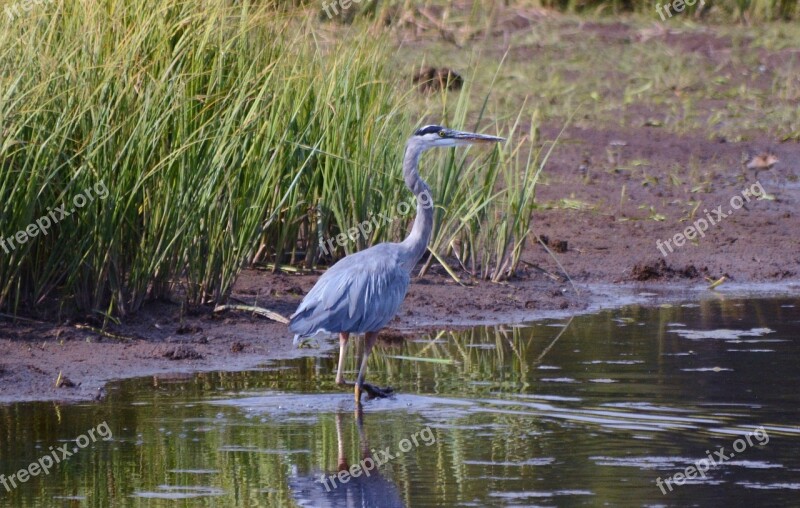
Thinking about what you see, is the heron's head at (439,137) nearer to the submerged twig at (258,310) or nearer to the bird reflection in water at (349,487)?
the submerged twig at (258,310)

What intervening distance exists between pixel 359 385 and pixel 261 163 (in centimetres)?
211

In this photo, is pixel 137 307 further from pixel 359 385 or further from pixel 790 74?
pixel 790 74

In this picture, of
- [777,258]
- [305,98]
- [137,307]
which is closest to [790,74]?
[777,258]

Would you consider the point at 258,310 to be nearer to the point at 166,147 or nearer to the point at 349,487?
the point at 166,147

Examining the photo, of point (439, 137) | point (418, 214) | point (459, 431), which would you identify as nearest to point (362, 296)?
point (418, 214)

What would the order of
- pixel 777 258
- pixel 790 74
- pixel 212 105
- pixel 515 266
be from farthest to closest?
pixel 790 74 < pixel 777 258 < pixel 515 266 < pixel 212 105

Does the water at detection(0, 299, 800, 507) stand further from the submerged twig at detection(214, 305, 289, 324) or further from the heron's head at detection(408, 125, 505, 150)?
the heron's head at detection(408, 125, 505, 150)

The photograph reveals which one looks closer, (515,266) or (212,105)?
(212,105)

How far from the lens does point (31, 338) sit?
25.5ft

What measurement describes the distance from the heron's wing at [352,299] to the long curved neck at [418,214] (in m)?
0.31

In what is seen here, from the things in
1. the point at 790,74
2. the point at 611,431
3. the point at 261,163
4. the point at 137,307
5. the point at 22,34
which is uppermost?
the point at 790,74

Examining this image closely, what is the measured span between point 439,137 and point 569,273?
2904 millimetres

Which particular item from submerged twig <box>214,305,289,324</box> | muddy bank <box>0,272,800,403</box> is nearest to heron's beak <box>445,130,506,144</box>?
muddy bank <box>0,272,800,403</box>

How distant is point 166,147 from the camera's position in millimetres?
8273
